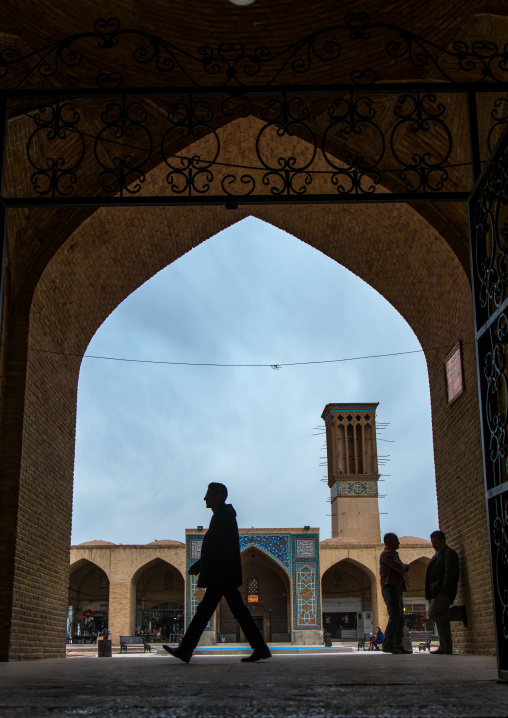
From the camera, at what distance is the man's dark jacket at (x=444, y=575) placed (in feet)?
27.2

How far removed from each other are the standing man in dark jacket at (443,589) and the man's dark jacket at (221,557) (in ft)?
10.2

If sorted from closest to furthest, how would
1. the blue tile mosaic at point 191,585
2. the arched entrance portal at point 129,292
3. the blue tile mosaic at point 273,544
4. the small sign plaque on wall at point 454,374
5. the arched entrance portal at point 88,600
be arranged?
the arched entrance portal at point 129,292, the small sign plaque on wall at point 454,374, the blue tile mosaic at point 191,585, the blue tile mosaic at point 273,544, the arched entrance portal at point 88,600

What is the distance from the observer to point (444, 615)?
8.28 meters

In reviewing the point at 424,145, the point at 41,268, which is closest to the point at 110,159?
the point at 41,268

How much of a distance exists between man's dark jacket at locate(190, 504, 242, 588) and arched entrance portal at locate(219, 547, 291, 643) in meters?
26.6

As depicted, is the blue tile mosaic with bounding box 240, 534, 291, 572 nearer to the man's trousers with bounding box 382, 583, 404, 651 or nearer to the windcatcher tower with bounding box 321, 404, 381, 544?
the windcatcher tower with bounding box 321, 404, 381, 544

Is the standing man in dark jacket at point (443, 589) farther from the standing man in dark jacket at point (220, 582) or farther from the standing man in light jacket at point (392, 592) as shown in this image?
the standing man in dark jacket at point (220, 582)

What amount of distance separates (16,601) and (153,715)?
6064 mm

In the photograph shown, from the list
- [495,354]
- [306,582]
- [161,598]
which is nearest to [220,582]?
[495,354]

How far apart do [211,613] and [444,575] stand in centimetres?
363

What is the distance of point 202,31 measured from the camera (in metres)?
7.62

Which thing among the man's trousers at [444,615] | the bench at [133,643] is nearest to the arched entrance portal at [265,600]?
the bench at [133,643]

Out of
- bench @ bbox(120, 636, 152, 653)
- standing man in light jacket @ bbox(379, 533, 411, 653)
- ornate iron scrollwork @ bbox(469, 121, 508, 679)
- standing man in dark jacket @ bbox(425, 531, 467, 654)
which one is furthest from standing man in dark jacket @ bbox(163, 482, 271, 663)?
bench @ bbox(120, 636, 152, 653)

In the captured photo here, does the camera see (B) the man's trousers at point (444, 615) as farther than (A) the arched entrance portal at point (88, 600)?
No
